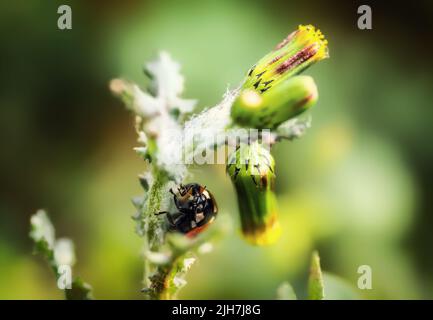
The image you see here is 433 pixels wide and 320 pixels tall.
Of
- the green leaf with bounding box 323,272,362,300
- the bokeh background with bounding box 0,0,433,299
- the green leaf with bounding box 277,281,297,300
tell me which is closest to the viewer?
the green leaf with bounding box 277,281,297,300

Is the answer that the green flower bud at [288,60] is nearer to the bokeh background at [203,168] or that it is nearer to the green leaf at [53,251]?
the green leaf at [53,251]

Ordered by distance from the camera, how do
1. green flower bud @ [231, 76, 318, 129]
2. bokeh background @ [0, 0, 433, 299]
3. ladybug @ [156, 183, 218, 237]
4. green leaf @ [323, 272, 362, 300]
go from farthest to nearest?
1. bokeh background @ [0, 0, 433, 299]
2. green leaf @ [323, 272, 362, 300]
3. ladybug @ [156, 183, 218, 237]
4. green flower bud @ [231, 76, 318, 129]

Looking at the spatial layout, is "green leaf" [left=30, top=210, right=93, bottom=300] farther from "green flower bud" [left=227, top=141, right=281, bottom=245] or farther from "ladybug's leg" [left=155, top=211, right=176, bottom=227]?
"green flower bud" [left=227, top=141, right=281, bottom=245]

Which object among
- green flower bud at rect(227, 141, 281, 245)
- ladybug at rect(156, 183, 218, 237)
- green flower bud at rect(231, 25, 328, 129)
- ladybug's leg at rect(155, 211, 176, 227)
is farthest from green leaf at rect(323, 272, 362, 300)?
green flower bud at rect(231, 25, 328, 129)

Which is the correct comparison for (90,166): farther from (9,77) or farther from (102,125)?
(9,77)

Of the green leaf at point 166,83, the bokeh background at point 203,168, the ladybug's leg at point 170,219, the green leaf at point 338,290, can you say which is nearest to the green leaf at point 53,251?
the ladybug's leg at point 170,219

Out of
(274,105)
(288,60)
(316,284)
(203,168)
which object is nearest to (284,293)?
(316,284)

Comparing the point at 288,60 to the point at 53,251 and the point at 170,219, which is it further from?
the point at 53,251
